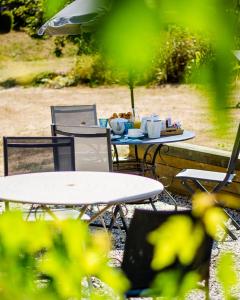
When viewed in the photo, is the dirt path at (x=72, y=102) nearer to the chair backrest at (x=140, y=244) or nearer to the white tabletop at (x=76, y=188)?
the white tabletop at (x=76, y=188)

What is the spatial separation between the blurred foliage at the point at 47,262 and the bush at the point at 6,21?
0.69 feet

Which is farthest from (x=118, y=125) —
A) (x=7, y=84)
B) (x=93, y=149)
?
(x=7, y=84)

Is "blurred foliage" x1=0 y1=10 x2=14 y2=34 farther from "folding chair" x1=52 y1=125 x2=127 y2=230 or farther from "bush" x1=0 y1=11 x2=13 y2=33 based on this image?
"folding chair" x1=52 y1=125 x2=127 y2=230

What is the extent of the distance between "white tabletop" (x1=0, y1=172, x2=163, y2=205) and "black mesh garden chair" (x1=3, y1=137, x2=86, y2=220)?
0.45m

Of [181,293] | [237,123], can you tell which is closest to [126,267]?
[181,293]

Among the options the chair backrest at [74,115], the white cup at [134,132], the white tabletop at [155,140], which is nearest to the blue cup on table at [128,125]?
the white cup at [134,132]

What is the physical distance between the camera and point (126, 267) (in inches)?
130

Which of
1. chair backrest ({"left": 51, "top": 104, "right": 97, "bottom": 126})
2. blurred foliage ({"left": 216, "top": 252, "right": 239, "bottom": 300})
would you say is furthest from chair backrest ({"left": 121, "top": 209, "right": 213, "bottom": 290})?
chair backrest ({"left": 51, "top": 104, "right": 97, "bottom": 126})

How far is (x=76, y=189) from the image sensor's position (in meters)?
4.71

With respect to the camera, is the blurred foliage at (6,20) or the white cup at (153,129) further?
the white cup at (153,129)

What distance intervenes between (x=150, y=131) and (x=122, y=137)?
26cm

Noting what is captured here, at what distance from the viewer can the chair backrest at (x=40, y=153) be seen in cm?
563

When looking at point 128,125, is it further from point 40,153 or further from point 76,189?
point 76,189

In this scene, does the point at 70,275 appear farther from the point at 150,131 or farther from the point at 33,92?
the point at 33,92
